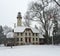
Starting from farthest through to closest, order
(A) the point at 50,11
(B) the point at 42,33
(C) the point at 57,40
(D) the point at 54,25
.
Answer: (B) the point at 42,33 → (D) the point at 54,25 → (C) the point at 57,40 → (A) the point at 50,11

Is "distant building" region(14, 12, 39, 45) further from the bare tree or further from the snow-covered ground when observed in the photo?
the snow-covered ground

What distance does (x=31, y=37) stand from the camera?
153 ft

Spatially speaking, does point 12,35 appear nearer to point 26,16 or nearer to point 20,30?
point 20,30

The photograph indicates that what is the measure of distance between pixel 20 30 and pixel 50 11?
11.2m

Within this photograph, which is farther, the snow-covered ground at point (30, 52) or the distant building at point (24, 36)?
the distant building at point (24, 36)

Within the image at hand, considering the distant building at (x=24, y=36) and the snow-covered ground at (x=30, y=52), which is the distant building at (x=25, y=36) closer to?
the distant building at (x=24, y=36)

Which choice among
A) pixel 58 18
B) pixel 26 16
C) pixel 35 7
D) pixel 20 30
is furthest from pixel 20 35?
pixel 58 18

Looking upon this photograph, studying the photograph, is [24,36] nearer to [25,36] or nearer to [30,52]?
[25,36]

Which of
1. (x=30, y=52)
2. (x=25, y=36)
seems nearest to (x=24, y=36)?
(x=25, y=36)

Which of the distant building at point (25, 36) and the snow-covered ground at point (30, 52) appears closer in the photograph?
the snow-covered ground at point (30, 52)

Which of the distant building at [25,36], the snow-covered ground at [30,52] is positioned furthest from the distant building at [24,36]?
the snow-covered ground at [30,52]

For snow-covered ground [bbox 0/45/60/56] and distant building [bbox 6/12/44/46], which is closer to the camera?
snow-covered ground [bbox 0/45/60/56]

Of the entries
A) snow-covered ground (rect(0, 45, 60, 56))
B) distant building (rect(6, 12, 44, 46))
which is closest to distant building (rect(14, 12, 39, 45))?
distant building (rect(6, 12, 44, 46))

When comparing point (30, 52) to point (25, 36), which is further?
point (25, 36)
